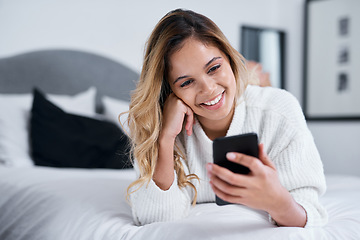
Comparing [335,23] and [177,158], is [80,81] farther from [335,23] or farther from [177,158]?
[335,23]

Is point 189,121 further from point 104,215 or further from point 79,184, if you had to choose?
point 79,184

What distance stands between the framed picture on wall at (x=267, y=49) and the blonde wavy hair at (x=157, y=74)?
8.27ft

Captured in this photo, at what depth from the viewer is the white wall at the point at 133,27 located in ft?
8.02

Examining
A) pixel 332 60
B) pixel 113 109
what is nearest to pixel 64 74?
pixel 113 109

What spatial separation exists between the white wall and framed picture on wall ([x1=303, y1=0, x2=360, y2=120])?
0.37ft

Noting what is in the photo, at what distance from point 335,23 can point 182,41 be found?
2.89 metres

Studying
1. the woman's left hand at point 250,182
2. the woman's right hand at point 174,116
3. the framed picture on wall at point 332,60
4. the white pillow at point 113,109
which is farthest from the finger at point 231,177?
the framed picture on wall at point 332,60

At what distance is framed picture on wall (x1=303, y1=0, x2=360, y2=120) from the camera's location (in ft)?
11.2

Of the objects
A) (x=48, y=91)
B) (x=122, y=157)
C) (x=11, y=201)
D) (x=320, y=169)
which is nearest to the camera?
(x=320, y=169)

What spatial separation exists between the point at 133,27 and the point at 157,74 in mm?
1841

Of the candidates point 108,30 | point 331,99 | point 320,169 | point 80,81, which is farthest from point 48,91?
point 331,99

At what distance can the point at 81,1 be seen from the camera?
2.65 metres

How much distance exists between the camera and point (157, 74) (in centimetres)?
119

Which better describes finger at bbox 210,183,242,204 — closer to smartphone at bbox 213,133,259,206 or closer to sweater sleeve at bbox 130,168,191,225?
smartphone at bbox 213,133,259,206
